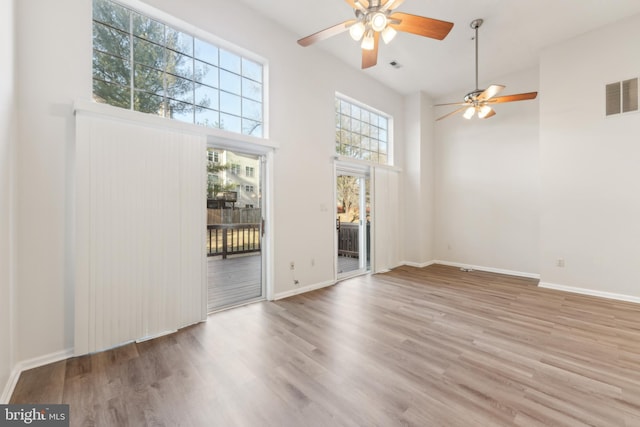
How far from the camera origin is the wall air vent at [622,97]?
3.77m

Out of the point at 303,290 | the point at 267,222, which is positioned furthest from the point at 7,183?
the point at 303,290

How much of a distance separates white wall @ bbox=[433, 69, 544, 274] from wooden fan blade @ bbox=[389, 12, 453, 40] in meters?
4.18

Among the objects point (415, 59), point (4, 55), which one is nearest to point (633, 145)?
point (415, 59)

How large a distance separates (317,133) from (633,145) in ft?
15.0

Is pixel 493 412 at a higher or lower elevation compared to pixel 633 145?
lower

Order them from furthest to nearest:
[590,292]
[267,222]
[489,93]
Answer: [590,292] → [267,222] → [489,93]

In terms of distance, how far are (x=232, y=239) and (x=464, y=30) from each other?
4.83 m

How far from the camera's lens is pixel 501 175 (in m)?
5.51

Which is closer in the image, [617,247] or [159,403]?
[159,403]

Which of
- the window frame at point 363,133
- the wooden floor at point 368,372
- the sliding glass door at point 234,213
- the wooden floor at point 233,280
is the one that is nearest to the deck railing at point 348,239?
the window frame at point 363,133

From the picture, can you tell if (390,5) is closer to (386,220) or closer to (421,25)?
(421,25)

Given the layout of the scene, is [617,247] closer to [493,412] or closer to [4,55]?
[493,412]

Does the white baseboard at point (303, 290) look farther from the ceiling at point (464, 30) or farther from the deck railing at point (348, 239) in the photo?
the ceiling at point (464, 30)

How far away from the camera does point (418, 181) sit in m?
6.12
